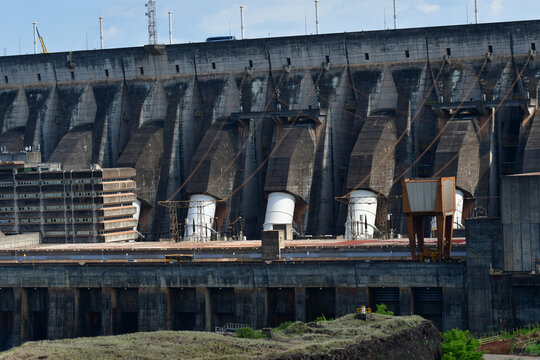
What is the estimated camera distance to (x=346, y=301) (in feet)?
287

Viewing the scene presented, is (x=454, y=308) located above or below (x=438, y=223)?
below

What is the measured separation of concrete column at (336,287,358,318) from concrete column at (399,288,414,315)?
9.76 ft

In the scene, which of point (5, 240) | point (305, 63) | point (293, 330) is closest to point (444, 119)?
point (305, 63)

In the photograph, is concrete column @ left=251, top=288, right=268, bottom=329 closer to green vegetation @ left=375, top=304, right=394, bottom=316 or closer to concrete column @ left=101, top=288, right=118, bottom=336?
green vegetation @ left=375, top=304, right=394, bottom=316

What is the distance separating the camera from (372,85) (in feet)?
406

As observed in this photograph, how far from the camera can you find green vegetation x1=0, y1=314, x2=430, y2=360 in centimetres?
5906

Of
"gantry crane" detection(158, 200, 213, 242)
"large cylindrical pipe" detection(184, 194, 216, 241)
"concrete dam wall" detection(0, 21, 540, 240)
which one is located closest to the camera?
"concrete dam wall" detection(0, 21, 540, 240)

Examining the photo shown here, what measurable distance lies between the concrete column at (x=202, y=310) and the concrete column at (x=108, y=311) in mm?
6781

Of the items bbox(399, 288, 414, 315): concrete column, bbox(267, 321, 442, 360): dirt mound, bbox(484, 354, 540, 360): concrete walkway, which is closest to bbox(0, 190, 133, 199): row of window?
bbox(399, 288, 414, 315): concrete column

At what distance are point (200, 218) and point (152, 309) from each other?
2670 centimetres

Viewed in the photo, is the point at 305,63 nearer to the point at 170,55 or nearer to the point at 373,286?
the point at 170,55

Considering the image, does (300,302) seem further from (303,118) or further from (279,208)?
(303,118)

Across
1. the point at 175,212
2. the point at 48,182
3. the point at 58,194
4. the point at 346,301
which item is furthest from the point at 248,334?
the point at 48,182

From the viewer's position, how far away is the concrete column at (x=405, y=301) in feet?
282
